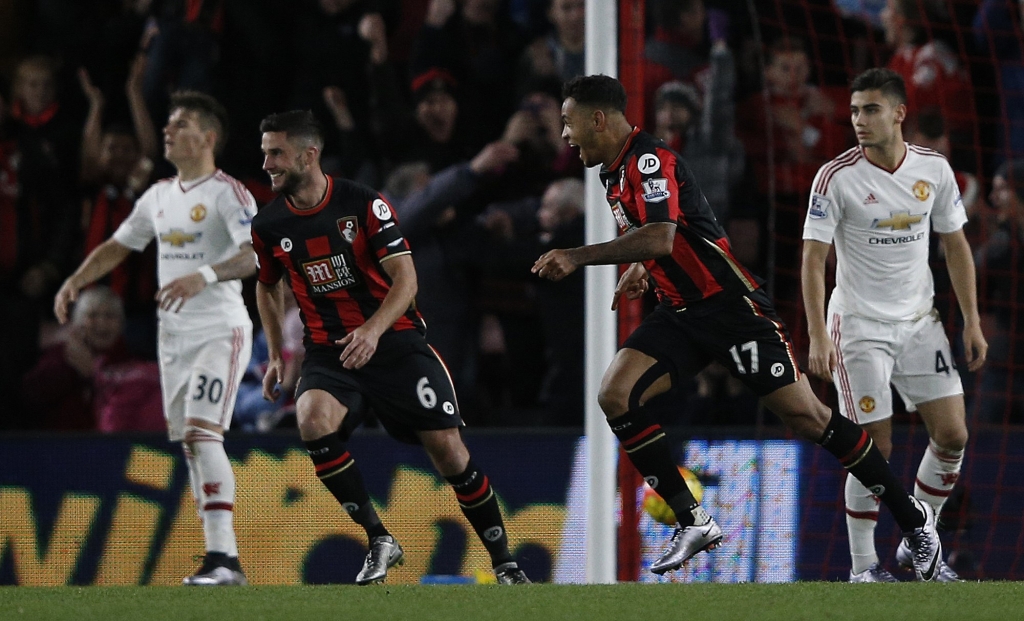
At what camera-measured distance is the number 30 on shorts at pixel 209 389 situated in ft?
20.6

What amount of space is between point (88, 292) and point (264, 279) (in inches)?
111

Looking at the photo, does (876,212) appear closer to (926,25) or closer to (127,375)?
(926,25)

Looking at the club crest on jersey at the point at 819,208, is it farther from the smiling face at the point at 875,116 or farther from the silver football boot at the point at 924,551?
the silver football boot at the point at 924,551

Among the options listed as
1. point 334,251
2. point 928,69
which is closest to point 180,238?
point 334,251

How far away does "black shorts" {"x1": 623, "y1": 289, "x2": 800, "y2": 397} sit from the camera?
16.9 ft

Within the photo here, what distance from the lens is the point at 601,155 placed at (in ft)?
16.8

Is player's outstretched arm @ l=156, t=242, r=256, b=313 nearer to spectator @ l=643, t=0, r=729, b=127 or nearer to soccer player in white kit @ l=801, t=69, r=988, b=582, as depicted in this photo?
soccer player in white kit @ l=801, t=69, r=988, b=582

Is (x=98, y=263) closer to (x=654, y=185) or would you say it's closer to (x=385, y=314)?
(x=385, y=314)

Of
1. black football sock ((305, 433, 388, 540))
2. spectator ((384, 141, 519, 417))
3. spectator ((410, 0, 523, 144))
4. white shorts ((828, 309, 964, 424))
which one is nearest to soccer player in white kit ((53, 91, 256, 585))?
black football sock ((305, 433, 388, 540))

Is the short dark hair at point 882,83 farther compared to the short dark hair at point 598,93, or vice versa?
the short dark hair at point 882,83

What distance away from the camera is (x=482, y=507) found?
18.0 feet

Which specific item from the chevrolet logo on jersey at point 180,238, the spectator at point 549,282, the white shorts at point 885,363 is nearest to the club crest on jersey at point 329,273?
the chevrolet logo on jersey at point 180,238

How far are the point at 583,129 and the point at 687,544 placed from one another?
1.48 metres

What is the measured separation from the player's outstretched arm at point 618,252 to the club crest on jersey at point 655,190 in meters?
0.09
